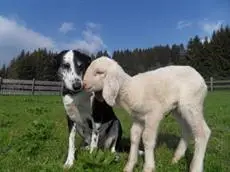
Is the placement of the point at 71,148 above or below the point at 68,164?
above

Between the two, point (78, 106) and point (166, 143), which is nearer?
point (78, 106)

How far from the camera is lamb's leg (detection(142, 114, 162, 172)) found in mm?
4883

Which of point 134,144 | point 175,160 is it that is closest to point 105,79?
point 134,144

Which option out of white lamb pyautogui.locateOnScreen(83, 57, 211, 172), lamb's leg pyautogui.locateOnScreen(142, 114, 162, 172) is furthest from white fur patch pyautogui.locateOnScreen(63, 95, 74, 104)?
lamb's leg pyautogui.locateOnScreen(142, 114, 162, 172)

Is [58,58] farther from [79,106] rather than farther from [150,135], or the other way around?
[150,135]

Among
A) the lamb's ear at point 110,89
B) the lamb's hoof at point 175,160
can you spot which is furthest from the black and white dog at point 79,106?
the lamb's hoof at point 175,160

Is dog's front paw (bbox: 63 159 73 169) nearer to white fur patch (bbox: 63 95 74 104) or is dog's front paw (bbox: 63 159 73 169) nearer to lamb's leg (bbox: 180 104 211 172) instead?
white fur patch (bbox: 63 95 74 104)

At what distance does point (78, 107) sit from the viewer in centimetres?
602

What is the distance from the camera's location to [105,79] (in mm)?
4727

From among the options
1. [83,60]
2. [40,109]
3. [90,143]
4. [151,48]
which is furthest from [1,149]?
[151,48]

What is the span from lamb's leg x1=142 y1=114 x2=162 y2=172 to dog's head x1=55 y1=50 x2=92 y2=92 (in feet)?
3.85

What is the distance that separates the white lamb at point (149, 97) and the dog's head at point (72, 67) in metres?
0.66

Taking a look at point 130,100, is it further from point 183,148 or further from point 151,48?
point 151,48

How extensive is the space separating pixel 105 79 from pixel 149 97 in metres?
0.60
